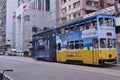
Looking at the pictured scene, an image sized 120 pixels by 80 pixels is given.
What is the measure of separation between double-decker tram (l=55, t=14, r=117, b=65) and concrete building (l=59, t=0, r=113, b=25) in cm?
2956

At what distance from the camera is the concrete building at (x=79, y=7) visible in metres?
61.7

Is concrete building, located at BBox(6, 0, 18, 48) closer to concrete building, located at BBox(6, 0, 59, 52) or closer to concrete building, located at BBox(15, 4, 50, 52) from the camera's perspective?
concrete building, located at BBox(6, 0, 59, 52)

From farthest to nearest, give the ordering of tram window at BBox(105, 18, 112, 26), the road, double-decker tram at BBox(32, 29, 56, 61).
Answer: double-decker tram at BBox(32, 29, 56, 61) → tram window at BBox(105, 18, 112, 26) → the road

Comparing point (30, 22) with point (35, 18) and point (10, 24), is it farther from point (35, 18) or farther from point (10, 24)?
point (10, 24)

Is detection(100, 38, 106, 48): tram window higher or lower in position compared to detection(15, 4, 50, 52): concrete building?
lower

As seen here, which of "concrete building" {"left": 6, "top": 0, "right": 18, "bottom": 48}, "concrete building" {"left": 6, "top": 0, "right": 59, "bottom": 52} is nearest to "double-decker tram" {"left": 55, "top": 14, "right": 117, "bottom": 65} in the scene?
"concrete building" {"left": 6, "top": 0, "right": 59, "bottom": 52}

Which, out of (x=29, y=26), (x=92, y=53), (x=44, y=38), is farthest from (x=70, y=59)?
(x=29, y=26)

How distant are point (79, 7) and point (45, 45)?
24.2 metres

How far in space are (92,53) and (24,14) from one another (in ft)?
244

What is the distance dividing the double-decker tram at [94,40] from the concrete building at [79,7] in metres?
29.6

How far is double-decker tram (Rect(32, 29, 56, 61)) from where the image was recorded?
→ 3759 centimetres

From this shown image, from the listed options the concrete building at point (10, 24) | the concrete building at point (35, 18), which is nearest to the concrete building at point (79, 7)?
the concrete building at point (35, 18)

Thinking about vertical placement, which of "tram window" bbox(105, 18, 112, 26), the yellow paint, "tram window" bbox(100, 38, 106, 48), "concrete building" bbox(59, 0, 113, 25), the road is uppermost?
"concrete building" bbox(59, 0, 113, 25)

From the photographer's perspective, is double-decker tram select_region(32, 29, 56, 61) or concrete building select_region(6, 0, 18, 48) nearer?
double-decker tram select_region(32, 29, 56, 61)
